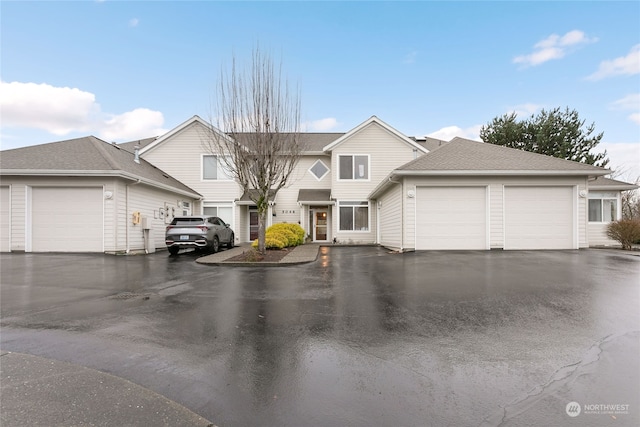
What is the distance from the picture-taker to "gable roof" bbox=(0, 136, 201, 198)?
40.4 feet

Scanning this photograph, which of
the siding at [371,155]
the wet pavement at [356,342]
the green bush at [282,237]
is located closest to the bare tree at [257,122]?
the green bush at [282,237]

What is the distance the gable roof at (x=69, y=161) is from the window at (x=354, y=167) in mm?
10177

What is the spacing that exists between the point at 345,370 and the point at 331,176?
17.3 m

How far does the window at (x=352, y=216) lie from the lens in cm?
1889

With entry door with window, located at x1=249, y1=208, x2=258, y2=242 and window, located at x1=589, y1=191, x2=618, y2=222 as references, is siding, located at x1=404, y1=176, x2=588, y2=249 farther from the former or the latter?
entry door with window, located at x1=249, y1=208, x2=258, y2=242

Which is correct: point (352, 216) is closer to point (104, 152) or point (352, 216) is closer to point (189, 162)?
point (189, 162)

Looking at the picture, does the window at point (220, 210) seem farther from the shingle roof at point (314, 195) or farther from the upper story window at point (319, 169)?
the upper story window at point (319, 169)

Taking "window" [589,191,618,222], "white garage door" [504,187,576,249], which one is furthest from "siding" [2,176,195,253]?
"window" [589,191,618,222]

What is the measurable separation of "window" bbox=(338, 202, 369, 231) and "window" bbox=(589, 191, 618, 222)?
12127mm

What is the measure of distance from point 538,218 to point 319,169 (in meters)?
12.6

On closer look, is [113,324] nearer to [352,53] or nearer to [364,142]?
[364,142]

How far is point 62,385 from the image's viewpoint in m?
2.71

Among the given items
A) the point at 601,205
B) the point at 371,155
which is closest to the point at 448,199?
the point at 371,155

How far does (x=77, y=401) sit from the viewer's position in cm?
245
